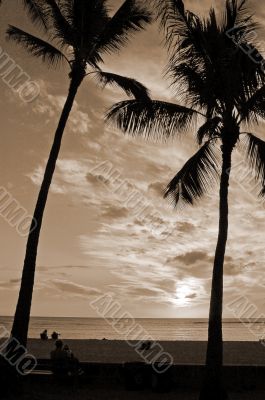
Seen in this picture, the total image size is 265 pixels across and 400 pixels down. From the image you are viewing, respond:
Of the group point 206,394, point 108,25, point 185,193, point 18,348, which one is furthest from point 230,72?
point 18,348

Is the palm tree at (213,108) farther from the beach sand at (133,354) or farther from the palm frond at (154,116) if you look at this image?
the beach sand at (133,354)

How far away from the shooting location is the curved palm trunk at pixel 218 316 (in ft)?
34.9

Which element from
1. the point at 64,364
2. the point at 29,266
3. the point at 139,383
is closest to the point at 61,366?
the point at 64,364

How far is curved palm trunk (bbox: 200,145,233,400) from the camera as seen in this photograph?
10.6 meters

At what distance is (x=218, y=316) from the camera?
10867 mm

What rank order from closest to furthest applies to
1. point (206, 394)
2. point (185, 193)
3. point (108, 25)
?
point (206, 394) < point (185, 193) < point (108, 25)

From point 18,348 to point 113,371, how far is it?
3442 mm

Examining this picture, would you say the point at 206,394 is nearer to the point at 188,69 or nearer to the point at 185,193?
the point at 185,193

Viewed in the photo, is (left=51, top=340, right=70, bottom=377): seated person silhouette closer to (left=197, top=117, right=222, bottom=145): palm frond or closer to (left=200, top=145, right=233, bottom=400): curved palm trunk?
(left=200, top=145, right=233, bottom=400): curved palm trunk

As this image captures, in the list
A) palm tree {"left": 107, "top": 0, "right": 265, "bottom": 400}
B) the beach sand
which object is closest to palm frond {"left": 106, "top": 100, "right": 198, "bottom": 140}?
palm tree {"left": 107, "top": 0, "right": 265, "bottom": 400}

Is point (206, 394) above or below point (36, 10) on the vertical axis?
below

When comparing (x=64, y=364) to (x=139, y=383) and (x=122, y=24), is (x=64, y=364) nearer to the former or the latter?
(x=139, y=383)

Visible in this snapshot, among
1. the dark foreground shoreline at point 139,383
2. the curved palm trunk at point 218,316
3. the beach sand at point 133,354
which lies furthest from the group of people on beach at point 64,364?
the beach sand at point 133,354

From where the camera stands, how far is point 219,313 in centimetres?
1090
